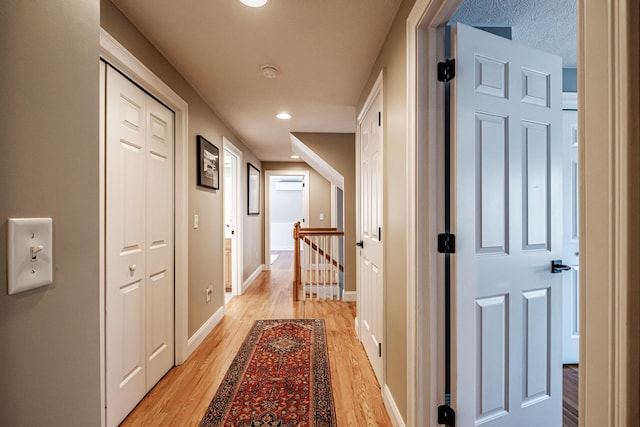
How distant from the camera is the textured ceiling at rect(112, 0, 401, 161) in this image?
5.35ft

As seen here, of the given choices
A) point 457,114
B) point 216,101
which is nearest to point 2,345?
point 457,114

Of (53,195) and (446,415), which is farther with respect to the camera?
(446,415)

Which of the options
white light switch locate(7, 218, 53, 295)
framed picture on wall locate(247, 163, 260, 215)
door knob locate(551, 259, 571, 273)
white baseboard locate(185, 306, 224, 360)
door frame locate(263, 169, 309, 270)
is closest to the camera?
white light switch locate(7, 218, 53, 295)

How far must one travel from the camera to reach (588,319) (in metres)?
0.55

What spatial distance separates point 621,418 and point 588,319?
5.8 inches

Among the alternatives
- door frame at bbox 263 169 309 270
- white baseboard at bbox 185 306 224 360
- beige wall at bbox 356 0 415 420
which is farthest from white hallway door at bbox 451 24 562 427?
door frame at bbox 263 169 309 270

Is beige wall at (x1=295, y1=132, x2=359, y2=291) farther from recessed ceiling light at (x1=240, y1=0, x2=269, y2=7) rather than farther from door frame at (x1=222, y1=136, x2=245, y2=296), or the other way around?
recessed ceiling light at (x1=240, y1=0, x2=269, y2=7)

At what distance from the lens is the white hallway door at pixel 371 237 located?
2.14m

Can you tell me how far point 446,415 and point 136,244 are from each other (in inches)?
73.4

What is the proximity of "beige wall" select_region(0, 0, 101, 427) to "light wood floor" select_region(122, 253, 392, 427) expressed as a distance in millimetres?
1458

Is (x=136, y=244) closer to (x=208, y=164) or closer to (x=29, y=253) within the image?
(x=208, y=164)

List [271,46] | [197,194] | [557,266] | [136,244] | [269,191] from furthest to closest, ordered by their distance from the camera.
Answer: [269,191]
[197,194]
[271,46]
[136,244]
[557,266]

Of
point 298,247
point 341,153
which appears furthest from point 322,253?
point 341,153

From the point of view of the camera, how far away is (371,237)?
2.43 metres
